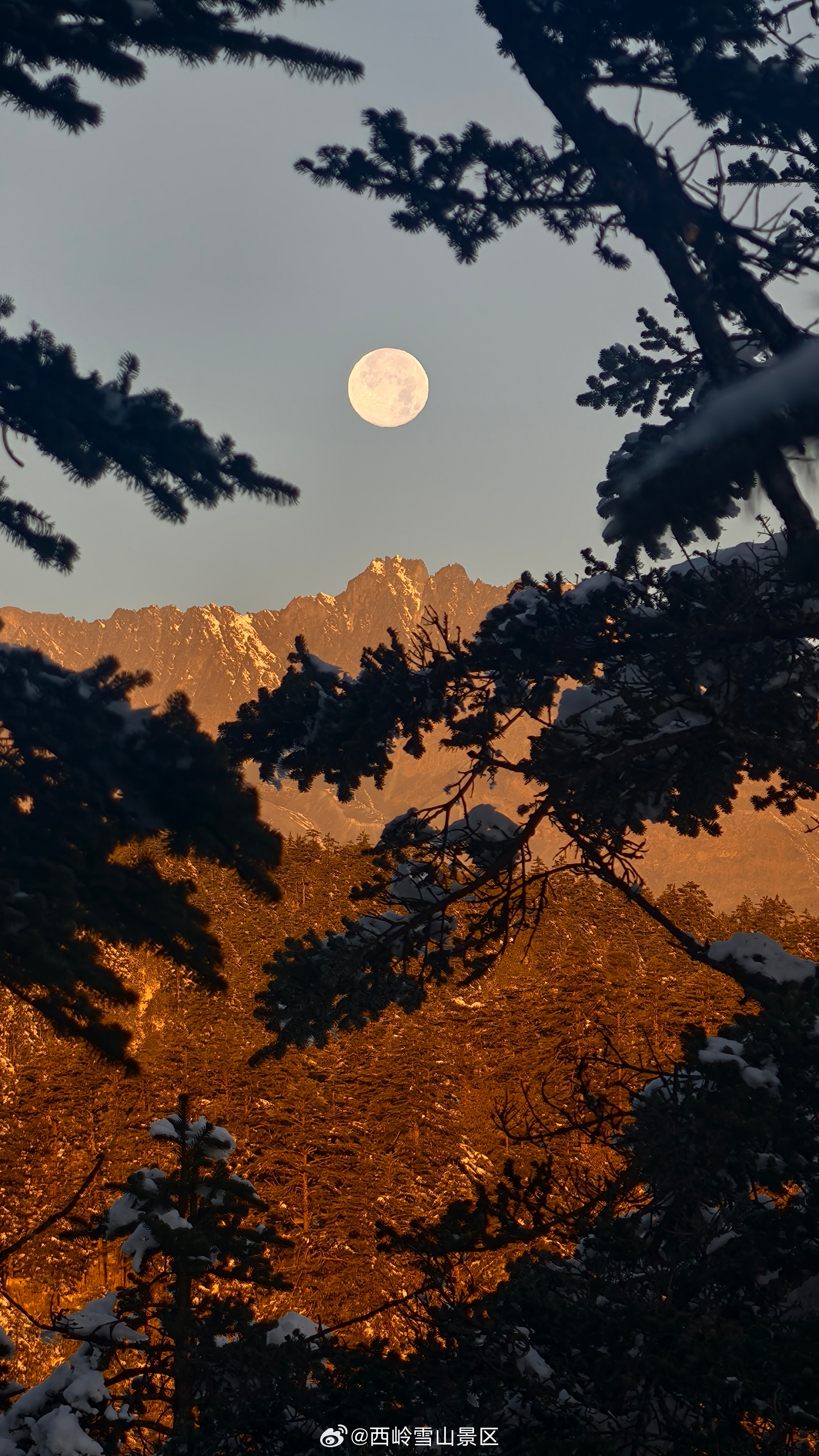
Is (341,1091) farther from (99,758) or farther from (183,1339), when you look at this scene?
(99,758)

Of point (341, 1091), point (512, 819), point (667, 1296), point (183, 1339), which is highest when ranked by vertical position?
point (512, 819)

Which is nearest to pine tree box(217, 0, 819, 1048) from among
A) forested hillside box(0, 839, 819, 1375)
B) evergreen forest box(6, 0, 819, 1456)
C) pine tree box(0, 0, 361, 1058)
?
evergreen forest box(6, 0, 819, 1456)

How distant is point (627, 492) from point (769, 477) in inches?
43.9

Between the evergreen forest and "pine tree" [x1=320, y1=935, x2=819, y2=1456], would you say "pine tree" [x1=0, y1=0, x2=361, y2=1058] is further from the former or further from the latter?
"pine tree" [x1=320, y1=935, x2=819, y2=1456]

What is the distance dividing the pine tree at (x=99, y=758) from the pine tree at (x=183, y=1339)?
363cm

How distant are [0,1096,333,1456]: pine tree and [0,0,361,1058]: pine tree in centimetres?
363

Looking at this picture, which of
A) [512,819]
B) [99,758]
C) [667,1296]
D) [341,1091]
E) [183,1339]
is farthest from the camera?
[341,1091]

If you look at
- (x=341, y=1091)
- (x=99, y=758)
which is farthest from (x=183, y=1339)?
(x=341, y=1091)

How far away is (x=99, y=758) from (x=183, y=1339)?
5464 millimetres

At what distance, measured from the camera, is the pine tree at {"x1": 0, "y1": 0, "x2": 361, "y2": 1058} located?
8.20ft

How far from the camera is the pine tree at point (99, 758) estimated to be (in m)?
2.50

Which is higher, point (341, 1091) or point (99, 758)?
point (99, 758)

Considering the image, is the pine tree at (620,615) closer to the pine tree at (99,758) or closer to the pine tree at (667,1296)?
the pine tree at (667,1296)

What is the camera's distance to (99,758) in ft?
8.66
